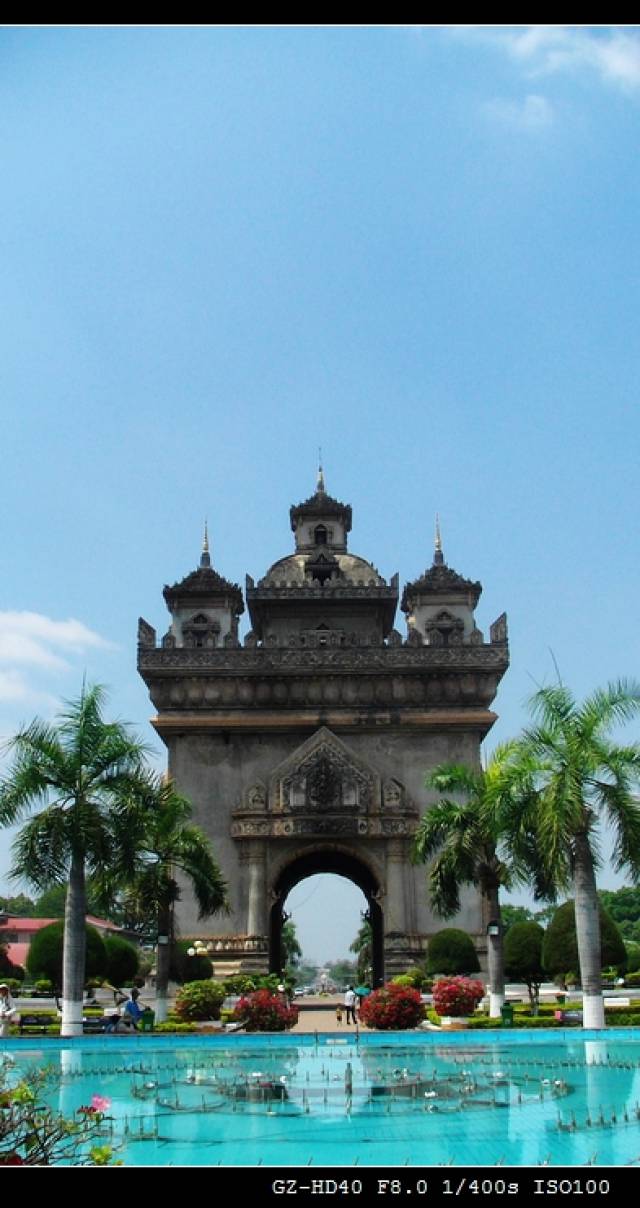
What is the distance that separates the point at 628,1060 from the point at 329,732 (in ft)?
78.0

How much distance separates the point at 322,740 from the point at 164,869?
40.6 feet

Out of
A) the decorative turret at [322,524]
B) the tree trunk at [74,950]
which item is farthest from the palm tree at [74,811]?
the decorative turret at [322,524]

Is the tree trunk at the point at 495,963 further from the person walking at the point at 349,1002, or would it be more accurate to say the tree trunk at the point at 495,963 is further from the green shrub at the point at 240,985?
the green shrub at the point at 240,985

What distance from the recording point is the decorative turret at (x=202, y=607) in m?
45.5

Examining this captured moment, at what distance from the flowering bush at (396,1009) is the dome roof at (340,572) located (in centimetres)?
2301

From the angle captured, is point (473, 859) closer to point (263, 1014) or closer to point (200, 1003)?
point (263, 1014)

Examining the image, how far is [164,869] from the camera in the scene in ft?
95.8

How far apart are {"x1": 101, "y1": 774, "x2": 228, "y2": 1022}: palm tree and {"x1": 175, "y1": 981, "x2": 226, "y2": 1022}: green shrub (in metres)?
0.68

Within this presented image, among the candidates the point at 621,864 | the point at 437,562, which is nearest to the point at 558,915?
the point at 621,864

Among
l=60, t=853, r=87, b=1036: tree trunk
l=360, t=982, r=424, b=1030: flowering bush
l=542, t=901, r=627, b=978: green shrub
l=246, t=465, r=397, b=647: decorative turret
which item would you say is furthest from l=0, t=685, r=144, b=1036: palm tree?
l=246, t=465, r=397, b=647: decorative turret

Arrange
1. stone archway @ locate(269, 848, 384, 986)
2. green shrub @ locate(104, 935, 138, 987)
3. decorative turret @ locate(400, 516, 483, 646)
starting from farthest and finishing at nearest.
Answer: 1. decorative turret @ locate(400, 516, 483, 646)
2. stone archway @ locate(269, 848, 384, 986)
3. green shrub @ locate(104, 935, 138, 987)

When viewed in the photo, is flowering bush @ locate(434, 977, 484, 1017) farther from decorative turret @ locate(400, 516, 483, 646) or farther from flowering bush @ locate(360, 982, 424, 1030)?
decorative turret @ locate(400, 516, 483, 646)

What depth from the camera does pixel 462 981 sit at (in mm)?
27031

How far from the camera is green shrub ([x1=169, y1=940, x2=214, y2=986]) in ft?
118
